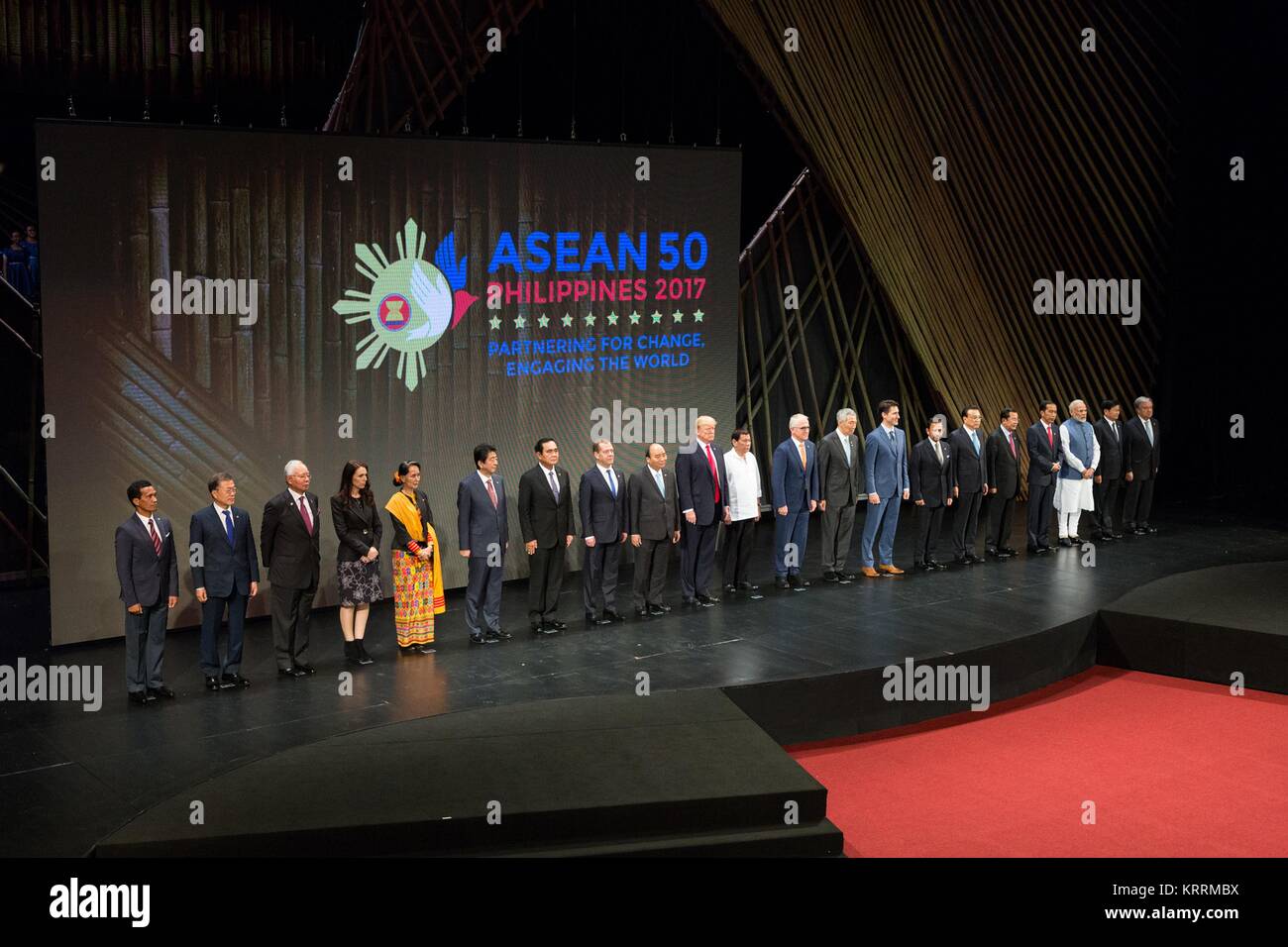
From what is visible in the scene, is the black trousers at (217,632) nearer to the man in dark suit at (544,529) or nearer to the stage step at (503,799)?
the stage step at (503,799)

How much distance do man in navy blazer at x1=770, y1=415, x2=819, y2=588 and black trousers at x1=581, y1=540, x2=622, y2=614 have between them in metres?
1.21

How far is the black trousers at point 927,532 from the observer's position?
8.44m

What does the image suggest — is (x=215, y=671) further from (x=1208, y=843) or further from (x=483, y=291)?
(x=1208, y=843)

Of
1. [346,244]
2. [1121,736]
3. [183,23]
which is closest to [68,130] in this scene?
[346,244]

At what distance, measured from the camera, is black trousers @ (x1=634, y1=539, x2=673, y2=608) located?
735 cm

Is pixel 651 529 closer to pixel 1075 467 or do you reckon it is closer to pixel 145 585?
pixel 145 585

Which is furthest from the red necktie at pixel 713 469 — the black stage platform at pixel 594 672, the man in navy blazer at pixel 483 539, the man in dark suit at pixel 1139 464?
the man in dark suit at pixel 1139 464

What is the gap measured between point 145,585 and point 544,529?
2.08m

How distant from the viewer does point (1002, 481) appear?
8.77m

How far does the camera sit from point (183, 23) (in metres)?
8.18

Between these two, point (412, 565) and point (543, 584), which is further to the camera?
point (543, 584)

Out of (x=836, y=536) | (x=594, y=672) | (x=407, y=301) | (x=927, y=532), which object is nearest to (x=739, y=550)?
(x=836, y=536)

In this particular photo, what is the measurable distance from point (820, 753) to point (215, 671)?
9.24 feet
